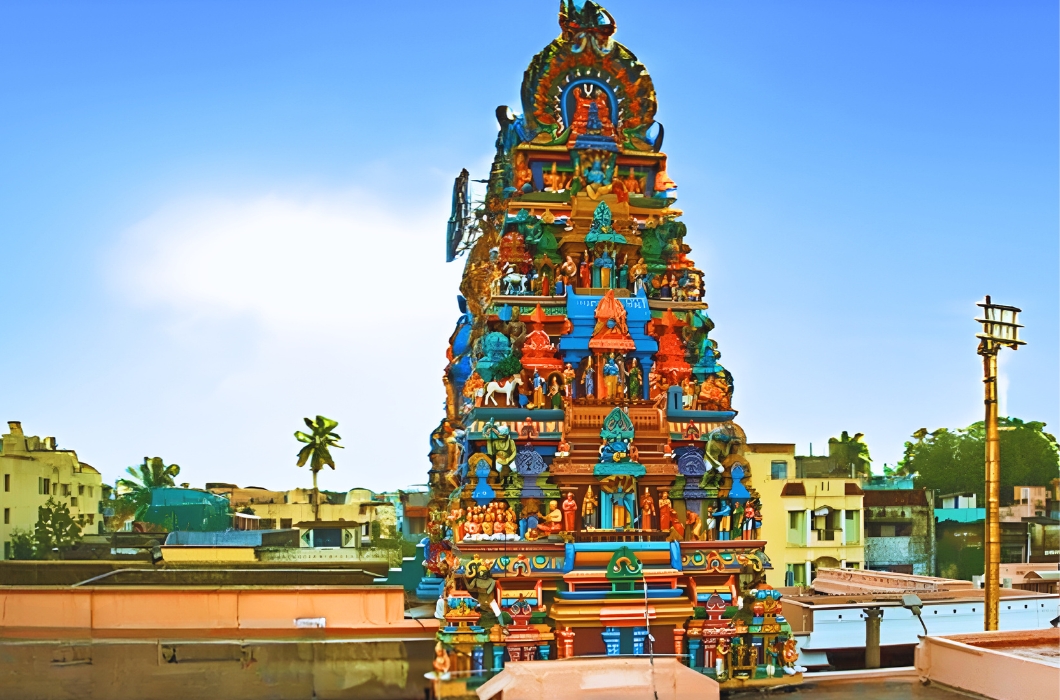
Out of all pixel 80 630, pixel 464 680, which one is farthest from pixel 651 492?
pixel 80 630

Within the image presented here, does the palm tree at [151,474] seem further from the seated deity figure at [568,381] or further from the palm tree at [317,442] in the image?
the seated deity figure at [568,381]

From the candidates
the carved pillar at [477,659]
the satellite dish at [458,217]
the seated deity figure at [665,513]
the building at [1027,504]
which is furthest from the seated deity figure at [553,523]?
the building at [1027,504]

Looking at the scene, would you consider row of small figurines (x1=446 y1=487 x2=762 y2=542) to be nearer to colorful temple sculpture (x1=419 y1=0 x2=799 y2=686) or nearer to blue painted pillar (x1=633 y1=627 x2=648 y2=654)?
colorful temple sculpture (x1=419 y1=0 x2=799 y2=686)

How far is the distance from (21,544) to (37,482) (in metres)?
2.69

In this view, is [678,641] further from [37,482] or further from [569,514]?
[37,482]

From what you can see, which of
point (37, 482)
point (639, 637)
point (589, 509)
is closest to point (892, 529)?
point (589, 509)

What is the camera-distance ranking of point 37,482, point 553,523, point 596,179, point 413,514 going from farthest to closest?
point 413,514 → point 37,482 → point 596,179 → point 553,523

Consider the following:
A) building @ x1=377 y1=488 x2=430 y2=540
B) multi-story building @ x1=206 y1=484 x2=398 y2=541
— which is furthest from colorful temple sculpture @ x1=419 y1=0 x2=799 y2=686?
multi-story building @ x1=206 y1=484 x2=398 y2=541

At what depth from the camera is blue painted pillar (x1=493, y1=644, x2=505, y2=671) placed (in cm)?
2070

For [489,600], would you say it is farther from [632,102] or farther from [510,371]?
[632,102]

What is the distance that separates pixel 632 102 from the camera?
81.3 feet

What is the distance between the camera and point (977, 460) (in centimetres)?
5478

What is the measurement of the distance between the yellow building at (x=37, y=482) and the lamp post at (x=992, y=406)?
28729mm

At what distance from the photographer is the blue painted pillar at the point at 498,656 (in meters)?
20.7
